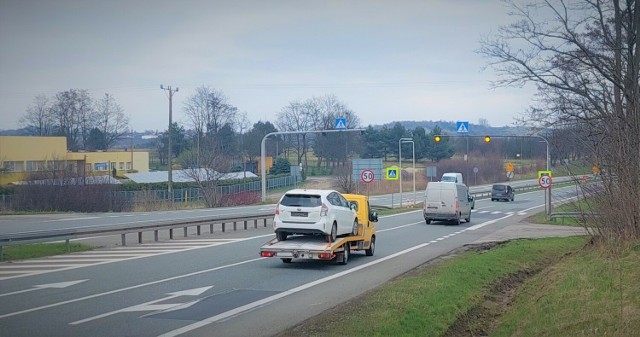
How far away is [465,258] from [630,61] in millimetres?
9229

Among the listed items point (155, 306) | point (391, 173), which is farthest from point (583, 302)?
point (391, 173)

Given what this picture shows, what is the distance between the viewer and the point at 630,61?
81.6 ft

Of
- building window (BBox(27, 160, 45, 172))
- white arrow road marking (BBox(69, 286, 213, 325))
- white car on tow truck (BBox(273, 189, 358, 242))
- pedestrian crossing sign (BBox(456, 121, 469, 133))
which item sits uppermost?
pedestrian crossing sign (BBox(456, 121, 469, 133))

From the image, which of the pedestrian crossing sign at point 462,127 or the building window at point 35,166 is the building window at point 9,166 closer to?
the building window at point 35,166

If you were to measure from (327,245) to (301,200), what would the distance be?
1590mm

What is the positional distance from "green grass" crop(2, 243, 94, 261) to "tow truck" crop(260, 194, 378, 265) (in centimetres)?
780

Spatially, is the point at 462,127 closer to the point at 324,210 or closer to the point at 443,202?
the point at 443,202

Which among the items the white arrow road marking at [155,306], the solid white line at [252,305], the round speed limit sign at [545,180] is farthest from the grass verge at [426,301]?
the round speed limit sign at [545,180]

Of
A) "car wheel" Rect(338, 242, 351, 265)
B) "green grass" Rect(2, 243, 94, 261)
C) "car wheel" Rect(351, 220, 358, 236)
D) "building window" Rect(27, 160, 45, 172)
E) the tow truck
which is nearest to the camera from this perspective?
the tow truck

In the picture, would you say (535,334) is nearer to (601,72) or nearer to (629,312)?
(629,312)

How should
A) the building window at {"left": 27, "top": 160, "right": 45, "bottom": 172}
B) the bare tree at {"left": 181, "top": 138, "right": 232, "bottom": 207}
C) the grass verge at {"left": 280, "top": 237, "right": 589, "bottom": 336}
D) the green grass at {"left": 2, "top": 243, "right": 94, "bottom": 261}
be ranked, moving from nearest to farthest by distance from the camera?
the grass verge at {"left": 280, "top": 237, "right": 589, "bottom": 336}
the green grass at {"left": 2, "top": 243, "right": 94, "bottom": 261}
the building window at {"left": 27, "top": 160, "right": 45, "bottom": 172}
the bare tree at {"left": 181, "top": 138, "right": 232, "bottom": 207}

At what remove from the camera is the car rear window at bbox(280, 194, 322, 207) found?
20344 millimetres

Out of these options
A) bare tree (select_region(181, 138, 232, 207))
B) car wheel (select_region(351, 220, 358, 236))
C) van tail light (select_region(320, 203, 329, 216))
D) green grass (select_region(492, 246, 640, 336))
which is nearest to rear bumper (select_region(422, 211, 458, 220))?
car wheel (select_region(351, 220, 358, 236))

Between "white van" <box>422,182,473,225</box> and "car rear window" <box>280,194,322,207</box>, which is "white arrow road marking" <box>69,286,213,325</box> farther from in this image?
"white van" <box>422,182,473,225</box>
